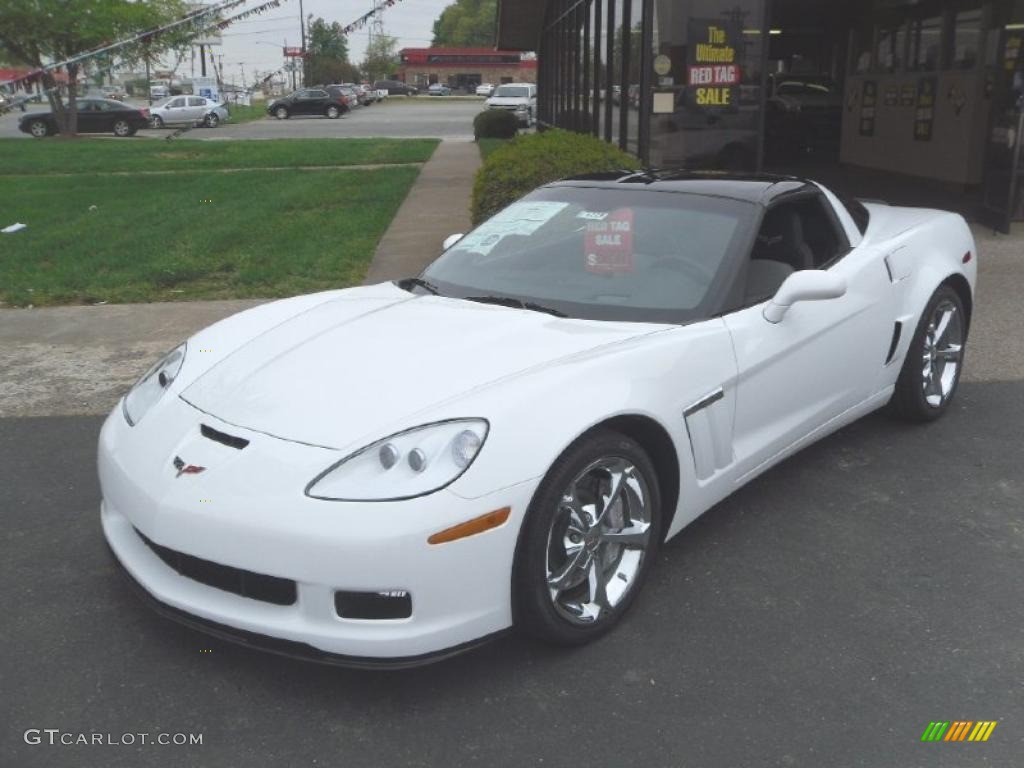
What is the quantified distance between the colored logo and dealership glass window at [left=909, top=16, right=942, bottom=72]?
1367 cm

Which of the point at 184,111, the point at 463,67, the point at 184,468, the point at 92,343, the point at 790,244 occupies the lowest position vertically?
the point at 92,343

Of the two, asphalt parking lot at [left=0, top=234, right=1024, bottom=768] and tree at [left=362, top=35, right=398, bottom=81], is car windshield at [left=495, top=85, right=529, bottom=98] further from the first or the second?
tree at [left=362, top=35, right=398, bottom=81]

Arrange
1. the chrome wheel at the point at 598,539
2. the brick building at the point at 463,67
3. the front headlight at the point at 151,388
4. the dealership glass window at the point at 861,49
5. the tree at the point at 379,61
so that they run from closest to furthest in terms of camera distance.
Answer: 1. the chrome wheel at the point at 598,539
2. the front headlight at the point at 151,388
3. the dealership glass window at the point at 861,49
4. the brick building at the point at 463,67
5. the tree at the point at 379,61

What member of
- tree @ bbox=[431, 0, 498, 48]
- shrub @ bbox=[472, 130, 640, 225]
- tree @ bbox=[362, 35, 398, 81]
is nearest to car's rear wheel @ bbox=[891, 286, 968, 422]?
shrub @ bbox=[472, 130, 640, 225]

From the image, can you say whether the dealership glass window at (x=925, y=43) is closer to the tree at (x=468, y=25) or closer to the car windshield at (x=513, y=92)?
the car windshield at (x=513, y=92)

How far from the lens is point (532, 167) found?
815cm

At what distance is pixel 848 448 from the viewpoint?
4691 mm

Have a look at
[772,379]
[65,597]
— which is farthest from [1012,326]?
[65,597]

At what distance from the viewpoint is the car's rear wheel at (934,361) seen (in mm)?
4691

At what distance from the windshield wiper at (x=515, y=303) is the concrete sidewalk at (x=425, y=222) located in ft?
13.5

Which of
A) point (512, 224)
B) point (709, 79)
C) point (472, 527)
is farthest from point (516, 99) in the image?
point (472, 527)

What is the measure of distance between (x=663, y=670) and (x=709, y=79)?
829cm

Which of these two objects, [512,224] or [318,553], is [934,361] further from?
[318,553]

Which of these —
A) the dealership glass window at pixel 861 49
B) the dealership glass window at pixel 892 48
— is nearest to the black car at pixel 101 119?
the dealership glass window at pixel 861 49
